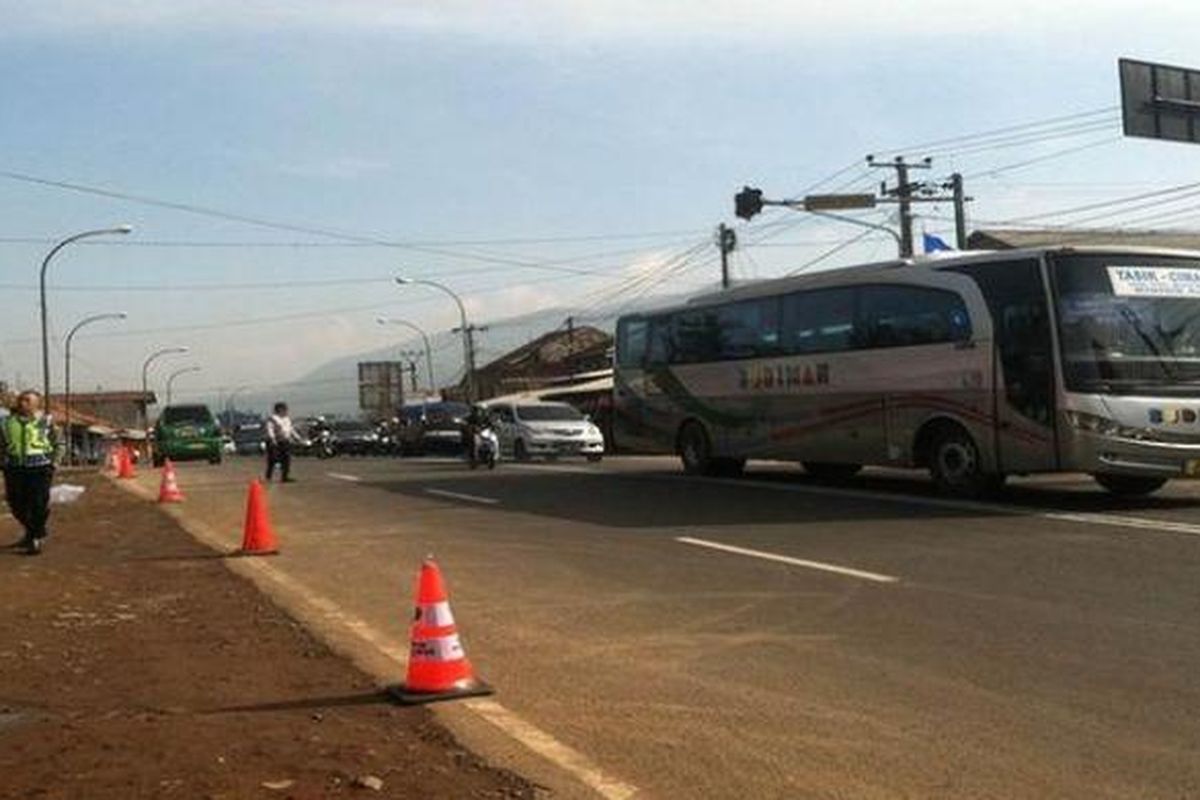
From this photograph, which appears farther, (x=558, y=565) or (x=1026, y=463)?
(x=1026, y=463)

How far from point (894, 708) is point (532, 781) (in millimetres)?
2086

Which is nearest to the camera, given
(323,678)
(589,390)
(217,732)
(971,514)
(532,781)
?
(532,781)

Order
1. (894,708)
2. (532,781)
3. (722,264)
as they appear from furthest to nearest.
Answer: (722,264) → (894,708) → (532,781)

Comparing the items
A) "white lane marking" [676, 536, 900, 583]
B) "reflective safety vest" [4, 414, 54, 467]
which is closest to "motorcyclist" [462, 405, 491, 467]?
"reflective safety vest" [4, 414, 54, 467]

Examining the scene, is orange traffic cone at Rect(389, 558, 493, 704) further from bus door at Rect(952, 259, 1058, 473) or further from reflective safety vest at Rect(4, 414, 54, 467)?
bus door at Rect(952, 259, 1058, 473)

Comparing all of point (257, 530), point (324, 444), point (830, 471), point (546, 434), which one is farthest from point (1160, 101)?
point (324, 444)

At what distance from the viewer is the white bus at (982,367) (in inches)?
609

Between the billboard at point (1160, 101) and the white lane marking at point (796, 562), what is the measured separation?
605 inches

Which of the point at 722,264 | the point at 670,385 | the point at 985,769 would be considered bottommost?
the point at 985,769

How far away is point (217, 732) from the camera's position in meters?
6.36

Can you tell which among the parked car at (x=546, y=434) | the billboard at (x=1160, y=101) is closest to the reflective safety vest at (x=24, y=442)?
the billboard at (x=1160, y=101)

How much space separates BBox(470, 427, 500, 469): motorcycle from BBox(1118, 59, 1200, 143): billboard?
44.8 ft

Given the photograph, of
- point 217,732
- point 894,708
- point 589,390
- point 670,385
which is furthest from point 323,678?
point 589,390

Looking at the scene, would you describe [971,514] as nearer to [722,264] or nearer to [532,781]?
[532,781]
